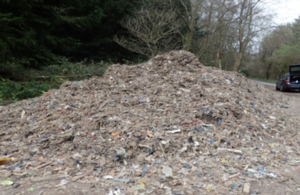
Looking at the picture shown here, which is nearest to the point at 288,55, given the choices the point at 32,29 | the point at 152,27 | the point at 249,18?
the point at 249,18

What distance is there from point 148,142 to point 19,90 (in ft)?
17.6

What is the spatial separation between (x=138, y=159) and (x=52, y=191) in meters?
1.05

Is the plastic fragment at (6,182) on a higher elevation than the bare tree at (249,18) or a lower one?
lower

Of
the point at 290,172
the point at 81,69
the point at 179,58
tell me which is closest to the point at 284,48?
the point at 179,58

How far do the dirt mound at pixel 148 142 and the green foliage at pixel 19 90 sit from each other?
4.86 feet

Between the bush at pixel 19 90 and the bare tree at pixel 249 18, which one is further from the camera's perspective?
the bare tree at pixel 249 18

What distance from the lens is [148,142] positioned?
2938 mm

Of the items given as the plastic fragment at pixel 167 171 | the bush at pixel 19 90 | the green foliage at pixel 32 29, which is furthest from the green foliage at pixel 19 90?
the plastic fragment at pixel 167 171

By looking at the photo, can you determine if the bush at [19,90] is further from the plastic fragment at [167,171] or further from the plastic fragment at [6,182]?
the plastic fragment at [167,171]

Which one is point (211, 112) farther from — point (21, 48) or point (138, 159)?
point (21, 48)

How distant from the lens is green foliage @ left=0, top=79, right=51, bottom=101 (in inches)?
234

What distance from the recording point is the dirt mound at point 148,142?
7.69 ft

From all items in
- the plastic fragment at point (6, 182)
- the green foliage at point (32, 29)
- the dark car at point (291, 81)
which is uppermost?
the green foliage at point (32, 29)

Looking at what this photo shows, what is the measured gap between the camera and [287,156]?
3094 mm
